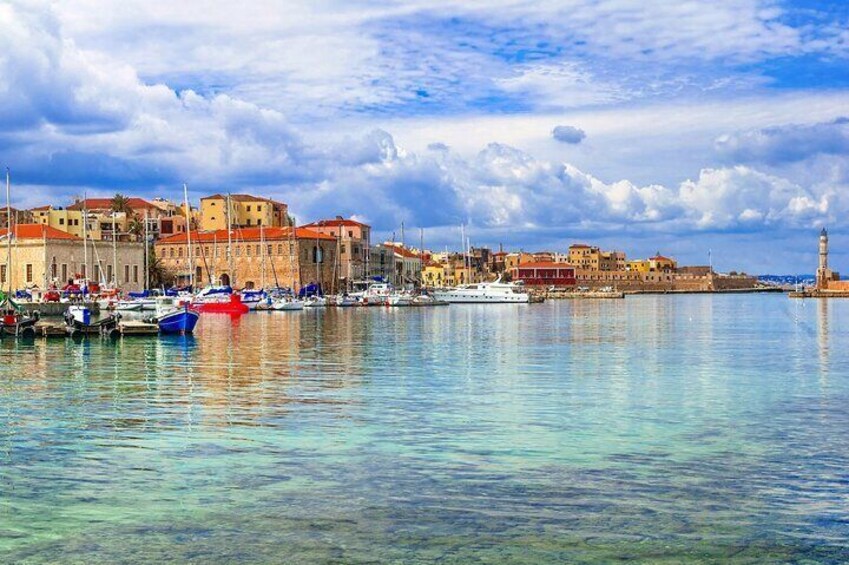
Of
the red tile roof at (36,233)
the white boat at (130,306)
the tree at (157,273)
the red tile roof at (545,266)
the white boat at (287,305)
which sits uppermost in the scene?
the red tile roof at (36,233)

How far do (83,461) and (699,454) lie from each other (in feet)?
29.7

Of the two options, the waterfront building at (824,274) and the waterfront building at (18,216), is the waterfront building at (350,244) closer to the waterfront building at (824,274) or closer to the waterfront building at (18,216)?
the waterfront building at (18,216)

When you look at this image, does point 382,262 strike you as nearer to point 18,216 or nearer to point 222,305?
point 18,216

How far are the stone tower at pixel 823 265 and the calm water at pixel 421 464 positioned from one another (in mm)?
153265

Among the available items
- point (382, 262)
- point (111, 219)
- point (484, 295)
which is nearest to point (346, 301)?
point (484, 295)

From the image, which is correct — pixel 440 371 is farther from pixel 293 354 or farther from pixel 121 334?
pixel 121 334

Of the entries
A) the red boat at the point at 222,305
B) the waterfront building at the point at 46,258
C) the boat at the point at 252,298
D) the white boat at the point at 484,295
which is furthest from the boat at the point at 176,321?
the white boat at the point at 484,295

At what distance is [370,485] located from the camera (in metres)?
13.1

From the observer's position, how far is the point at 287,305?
91.9 meters

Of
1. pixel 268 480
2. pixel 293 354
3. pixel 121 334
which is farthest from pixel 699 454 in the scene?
pixel 121 334

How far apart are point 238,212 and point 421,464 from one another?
121240 millimetres

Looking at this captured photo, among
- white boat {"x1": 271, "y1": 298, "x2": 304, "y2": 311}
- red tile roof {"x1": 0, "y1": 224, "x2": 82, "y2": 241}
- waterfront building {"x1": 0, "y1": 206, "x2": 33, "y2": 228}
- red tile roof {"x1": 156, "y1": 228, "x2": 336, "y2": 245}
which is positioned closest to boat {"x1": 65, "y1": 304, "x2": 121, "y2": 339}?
red tile roof {"x1": 0, "y1": 224, "x2": 82, "y2": 241}

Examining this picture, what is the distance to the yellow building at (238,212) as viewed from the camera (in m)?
130

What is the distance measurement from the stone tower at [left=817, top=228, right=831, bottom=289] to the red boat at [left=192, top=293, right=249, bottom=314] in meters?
122
